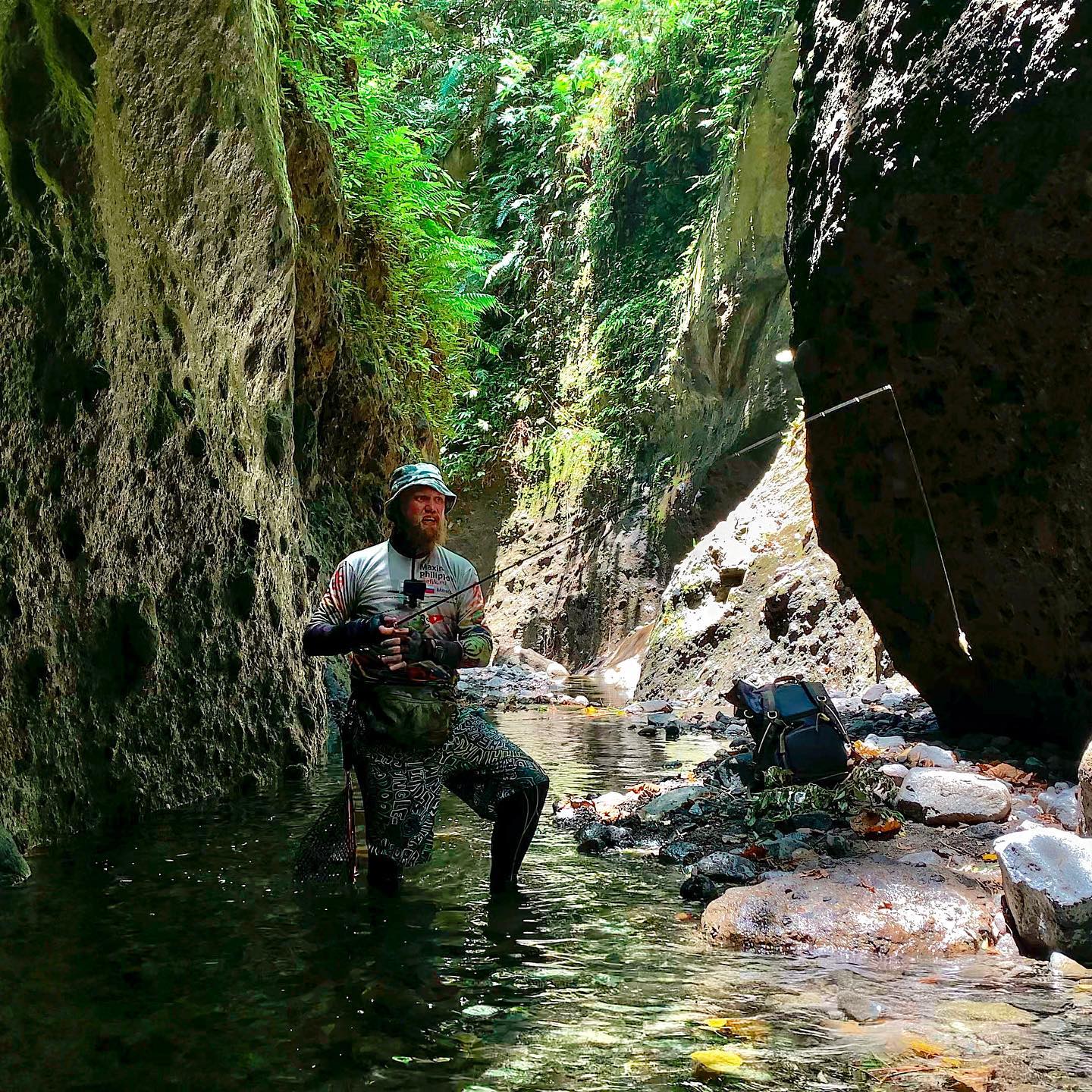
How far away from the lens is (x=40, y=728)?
15.5 feet

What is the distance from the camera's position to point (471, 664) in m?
4.34

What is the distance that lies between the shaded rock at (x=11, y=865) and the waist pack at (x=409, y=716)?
145 centimetres

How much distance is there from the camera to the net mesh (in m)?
4.43

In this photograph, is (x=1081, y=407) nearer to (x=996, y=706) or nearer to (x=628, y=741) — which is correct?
(x=996, y=706)

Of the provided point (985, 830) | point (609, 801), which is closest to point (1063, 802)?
point (985, 830)

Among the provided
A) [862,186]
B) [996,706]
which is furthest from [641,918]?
[862,186]

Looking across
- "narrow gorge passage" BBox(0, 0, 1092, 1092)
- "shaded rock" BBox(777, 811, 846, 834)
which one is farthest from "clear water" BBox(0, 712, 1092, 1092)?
"shaded rock" BBox(777, 811, 846, 834)

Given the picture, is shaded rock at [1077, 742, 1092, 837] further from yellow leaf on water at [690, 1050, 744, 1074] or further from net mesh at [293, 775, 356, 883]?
net mesh at [293, 775, 356, 883]

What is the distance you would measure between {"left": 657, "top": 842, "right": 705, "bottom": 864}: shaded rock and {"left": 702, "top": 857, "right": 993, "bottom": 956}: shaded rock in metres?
0.95

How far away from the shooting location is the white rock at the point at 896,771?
583 centimetres

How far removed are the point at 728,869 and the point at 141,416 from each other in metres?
4.02

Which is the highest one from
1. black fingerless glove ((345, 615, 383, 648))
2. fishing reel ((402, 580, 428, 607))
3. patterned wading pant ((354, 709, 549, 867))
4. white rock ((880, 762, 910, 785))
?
fishing reel ((402, 580, 428, 607))

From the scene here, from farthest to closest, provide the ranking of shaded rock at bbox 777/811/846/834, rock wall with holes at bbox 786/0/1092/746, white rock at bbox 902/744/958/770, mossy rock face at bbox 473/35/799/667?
mossy rock face at bbox 473/35/799/667
white rock at bbox 902/744/958/770
rock wall with holes at bbox 786/0/1092/746
shaded rock at bbox 777/811/846/834

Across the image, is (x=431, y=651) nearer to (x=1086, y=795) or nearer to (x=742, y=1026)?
(x=742, y=1026)
